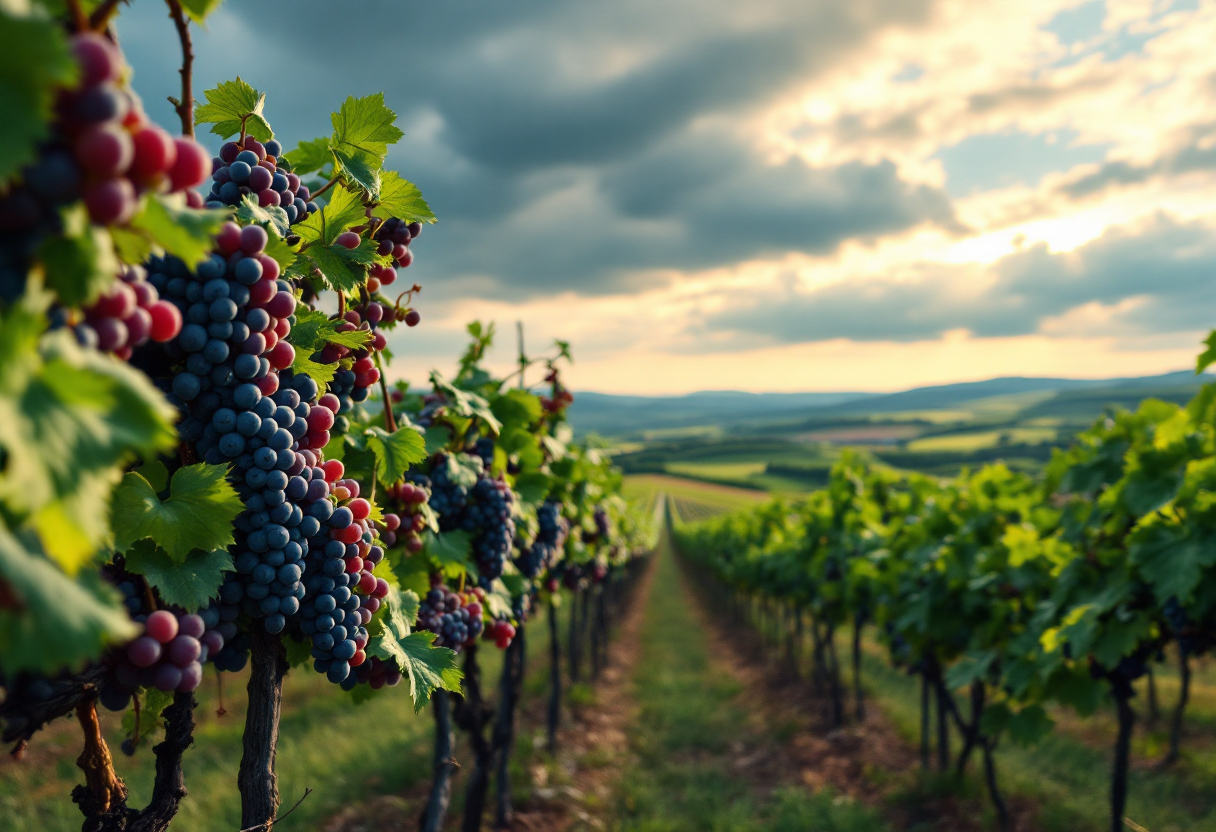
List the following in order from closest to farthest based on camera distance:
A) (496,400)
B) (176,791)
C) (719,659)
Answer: (176,791), (496,400), (719,659)

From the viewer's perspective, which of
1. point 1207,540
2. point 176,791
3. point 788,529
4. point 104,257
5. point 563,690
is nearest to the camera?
point 104,257

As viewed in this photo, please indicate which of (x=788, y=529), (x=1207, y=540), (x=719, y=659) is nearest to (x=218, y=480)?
(x=1207, y=540)

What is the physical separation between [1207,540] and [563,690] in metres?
11.5

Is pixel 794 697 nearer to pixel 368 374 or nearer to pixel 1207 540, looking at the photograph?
pixel 1207 540

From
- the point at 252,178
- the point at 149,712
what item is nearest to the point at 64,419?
the point at 252,178

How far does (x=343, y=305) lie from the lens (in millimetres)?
2445

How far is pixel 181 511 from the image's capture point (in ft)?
5.53

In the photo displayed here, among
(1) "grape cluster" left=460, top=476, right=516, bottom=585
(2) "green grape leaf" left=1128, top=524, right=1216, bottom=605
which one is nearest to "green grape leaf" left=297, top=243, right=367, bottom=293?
(1) "grape cluster" left=460, top=476, right=516, bottom=585

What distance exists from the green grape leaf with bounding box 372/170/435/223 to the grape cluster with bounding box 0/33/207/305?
146cm

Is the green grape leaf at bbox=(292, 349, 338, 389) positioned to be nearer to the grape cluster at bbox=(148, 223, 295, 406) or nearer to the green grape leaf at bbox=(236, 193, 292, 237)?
the grape cluster at bbox=(148, 223, 295, 406)

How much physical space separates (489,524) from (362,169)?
241 cm

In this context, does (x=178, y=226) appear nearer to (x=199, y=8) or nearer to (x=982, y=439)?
(x=199, y=8)

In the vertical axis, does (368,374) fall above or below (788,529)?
above

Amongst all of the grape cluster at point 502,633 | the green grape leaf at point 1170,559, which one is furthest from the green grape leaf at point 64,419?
the green grape leaf at point 1170,559
